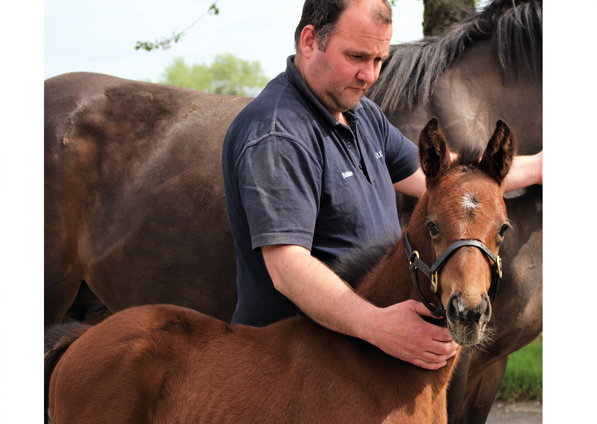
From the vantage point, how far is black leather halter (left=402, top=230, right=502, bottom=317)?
60.3 inches

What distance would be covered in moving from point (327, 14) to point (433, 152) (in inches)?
26.3

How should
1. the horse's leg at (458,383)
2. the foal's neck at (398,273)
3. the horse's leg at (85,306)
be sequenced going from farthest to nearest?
1. the horse's leg at (85,306)
2. the horse's leg at (458,383)
3. the foal's neck at (398,273)

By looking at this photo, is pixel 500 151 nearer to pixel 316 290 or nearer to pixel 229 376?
pixel 316 290

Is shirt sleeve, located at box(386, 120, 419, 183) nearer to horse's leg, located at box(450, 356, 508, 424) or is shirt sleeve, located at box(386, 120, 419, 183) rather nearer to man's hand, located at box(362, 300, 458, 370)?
man's hand, located at box(362, 300, 458, 370)

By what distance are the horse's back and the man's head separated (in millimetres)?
1289

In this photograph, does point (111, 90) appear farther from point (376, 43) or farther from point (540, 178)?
→ point (540, 178)

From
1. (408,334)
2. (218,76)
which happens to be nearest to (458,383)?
(408,334)

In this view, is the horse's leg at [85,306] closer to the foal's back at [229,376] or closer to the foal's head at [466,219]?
the foal's back at [229,376]

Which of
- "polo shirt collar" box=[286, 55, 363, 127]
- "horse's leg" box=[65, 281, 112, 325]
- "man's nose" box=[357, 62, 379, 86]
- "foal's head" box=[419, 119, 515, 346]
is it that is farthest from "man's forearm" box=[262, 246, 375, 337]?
"horse's leg" box=[65, 281, 112, 325]

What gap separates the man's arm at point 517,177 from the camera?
8.80 ft

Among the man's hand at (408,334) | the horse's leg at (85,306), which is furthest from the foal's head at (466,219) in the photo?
the horse's leg at (85,306)

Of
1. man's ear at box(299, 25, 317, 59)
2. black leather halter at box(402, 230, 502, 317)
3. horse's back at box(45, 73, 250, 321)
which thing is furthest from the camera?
horse's back at box(45, 73, 250, 321)

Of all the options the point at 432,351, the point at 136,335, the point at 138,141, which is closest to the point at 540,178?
the point at 432,351

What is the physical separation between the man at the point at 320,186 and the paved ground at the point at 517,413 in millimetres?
2931
